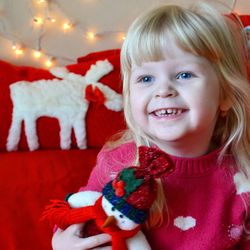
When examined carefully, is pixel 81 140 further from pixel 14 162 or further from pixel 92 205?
pixel 92 205

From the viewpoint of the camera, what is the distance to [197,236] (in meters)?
0.83

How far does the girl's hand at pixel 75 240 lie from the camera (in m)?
0.76

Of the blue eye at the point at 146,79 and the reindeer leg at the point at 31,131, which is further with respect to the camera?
the reindeer leg at the point at 31,131

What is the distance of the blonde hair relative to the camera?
771 mm

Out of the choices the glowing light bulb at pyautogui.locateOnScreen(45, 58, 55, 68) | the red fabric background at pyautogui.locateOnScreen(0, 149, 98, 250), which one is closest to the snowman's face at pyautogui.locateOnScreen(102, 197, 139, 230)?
the red fabric background at pyautogui.locateOnScreen(0, 149, 98, 250)

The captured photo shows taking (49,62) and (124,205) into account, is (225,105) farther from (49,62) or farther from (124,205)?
(49,62)

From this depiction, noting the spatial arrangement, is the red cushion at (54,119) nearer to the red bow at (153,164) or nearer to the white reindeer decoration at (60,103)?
the white reindeer decoration at (60,103)

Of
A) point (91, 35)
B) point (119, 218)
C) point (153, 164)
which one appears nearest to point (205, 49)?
point (153, 164)

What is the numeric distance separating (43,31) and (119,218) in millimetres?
1054

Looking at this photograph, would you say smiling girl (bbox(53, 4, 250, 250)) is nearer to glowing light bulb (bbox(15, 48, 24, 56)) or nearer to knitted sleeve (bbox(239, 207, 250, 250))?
knitted sleeve (bbox(239, 207, 250, 250))

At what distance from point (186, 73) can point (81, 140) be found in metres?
0.66

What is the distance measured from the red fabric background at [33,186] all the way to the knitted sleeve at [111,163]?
24 cm

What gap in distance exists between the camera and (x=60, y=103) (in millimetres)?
1319

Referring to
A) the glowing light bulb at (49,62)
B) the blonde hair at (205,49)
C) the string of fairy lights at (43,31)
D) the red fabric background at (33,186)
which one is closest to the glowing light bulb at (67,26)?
the string of fairy lights at (43,31)
